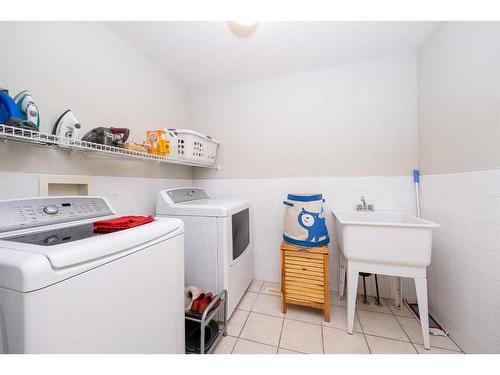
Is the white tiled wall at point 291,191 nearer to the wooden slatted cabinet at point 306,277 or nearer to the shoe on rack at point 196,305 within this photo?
the wooden slatted cabinet at point 306,277

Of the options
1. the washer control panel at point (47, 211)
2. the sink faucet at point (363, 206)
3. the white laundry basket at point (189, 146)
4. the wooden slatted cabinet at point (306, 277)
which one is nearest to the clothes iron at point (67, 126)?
the washer control panel at point (47, 211)

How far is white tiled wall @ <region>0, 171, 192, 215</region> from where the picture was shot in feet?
3.23

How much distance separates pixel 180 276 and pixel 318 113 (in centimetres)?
193

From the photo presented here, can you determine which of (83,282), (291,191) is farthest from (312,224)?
(83,282)

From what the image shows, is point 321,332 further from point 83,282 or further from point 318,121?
point 318,121

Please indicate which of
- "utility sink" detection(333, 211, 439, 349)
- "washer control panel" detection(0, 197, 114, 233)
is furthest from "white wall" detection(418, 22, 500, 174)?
"washer control panel" detection(0, 197, 114, 233)

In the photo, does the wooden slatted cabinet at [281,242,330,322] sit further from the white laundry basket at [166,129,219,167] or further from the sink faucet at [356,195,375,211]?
the white laundry basket at [166,129,219,167]

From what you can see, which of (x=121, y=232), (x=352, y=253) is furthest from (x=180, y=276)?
(x=352, y=253)

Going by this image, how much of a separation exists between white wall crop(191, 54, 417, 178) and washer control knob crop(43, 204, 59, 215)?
5.08ft

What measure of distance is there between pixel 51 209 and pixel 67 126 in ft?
1.59

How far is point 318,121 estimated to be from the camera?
2.06 metres

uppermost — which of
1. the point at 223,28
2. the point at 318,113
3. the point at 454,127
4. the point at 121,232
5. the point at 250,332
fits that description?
the point at 223,28
